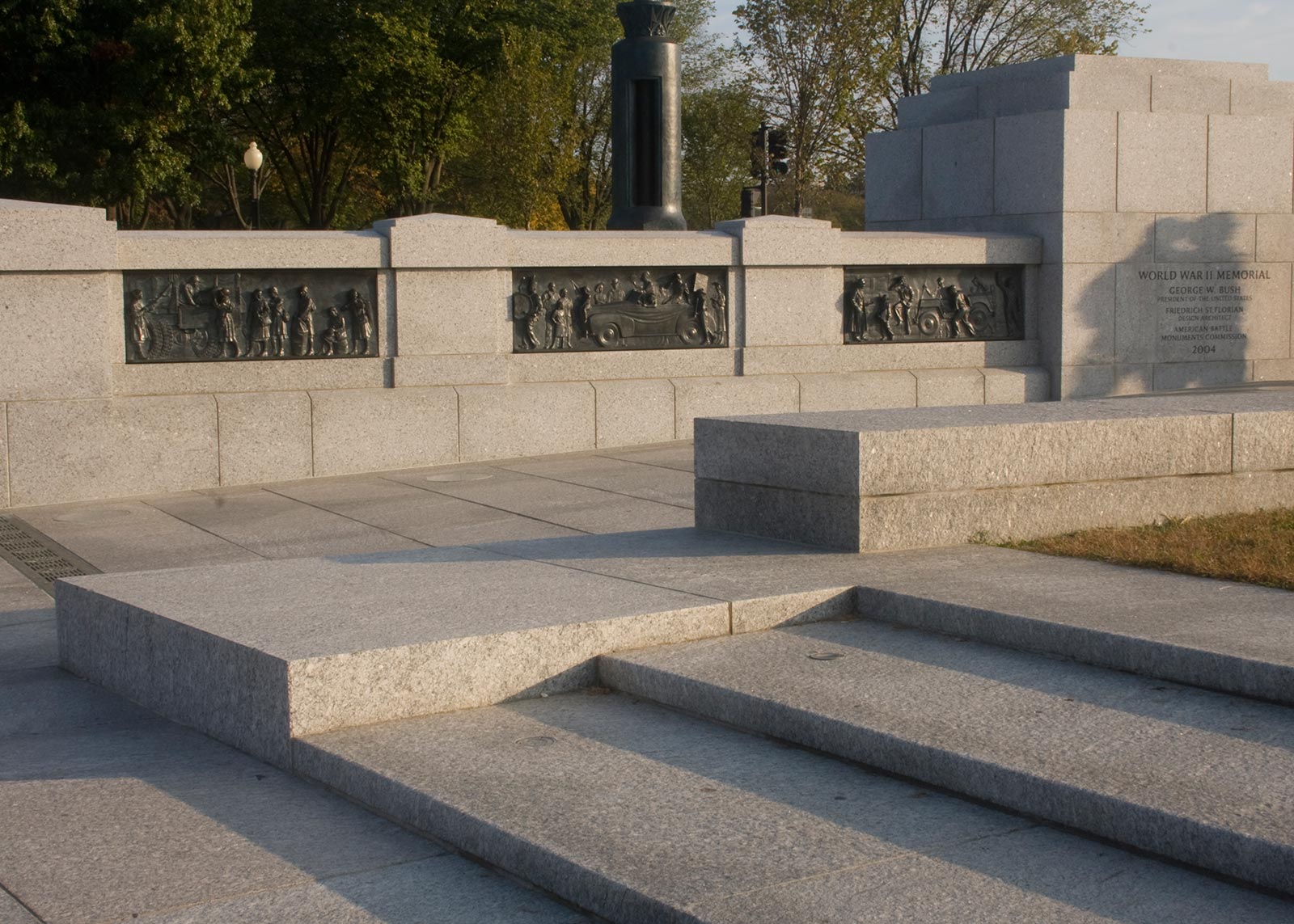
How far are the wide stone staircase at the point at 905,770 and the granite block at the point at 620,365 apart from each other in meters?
8.29

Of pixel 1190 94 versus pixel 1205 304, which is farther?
pixel 1205 304

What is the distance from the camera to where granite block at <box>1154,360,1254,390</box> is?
17250mm

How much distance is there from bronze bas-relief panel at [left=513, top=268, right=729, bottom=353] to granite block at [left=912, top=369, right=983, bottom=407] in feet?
7.72

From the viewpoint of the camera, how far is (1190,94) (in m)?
17.3

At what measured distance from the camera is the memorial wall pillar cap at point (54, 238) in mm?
11633

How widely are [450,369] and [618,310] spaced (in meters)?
1.87

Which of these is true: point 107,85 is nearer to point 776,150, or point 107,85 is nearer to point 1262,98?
point 776,150

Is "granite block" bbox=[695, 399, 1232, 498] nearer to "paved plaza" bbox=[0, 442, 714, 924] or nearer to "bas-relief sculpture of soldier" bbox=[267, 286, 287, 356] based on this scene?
"paved plaza" bbox=[0, 442, 714, 924]

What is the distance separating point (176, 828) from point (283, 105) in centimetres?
4167

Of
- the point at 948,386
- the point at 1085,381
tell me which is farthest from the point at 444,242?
the point at 1085,381

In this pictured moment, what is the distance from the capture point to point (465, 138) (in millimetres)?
43500

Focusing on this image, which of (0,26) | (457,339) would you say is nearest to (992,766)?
(457,339)

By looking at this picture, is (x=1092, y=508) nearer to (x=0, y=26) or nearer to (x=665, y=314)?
(x=665, y=314)

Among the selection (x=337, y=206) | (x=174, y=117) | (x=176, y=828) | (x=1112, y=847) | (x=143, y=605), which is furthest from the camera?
(x=337, y=206)
